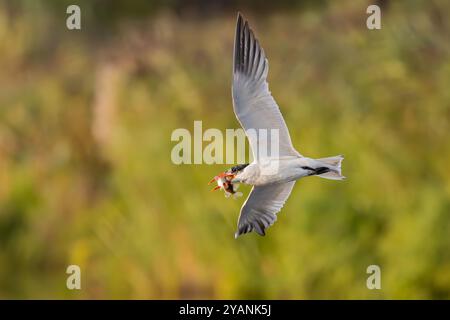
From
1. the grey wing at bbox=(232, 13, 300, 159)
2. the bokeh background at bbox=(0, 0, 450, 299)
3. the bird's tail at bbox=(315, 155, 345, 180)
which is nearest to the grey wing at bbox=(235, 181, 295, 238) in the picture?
the grey wing at bbox=(232, 13, 300, 159)

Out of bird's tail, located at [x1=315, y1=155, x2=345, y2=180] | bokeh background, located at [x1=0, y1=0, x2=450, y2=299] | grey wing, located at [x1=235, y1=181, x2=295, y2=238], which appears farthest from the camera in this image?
bokeh background, located at [x1=0, y1=0, x2=450, y2=299]

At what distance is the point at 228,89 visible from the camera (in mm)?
8883

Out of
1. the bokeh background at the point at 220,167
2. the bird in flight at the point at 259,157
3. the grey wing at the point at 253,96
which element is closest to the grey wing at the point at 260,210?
the bird in flight at the point at 259,157

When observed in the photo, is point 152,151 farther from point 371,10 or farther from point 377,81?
point 371,10

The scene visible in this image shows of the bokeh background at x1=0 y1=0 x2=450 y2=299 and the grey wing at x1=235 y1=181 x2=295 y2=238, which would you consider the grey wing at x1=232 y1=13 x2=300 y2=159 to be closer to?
the grey wing at x1=235 y1=181 x2=295 y2=238

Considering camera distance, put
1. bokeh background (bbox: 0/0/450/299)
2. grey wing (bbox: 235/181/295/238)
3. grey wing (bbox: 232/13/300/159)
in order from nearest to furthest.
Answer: grey wing (bbox: 232/13/300/159)
grey wing (bbox: 235/181/295/238)
bokeh background (bbox: 0/0/450/299)

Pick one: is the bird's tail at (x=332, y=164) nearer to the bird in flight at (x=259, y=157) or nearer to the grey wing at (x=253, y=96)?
the bird in flight at (x=259, y=157)

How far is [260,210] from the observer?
5309 mm

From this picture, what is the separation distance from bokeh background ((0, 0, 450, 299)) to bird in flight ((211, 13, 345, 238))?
6.24ft

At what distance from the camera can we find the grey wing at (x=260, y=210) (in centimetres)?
529

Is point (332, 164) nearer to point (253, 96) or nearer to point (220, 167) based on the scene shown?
point (253, 96)

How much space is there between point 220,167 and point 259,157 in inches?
102

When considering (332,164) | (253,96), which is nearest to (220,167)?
(253,96)

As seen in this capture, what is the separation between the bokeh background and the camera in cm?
720
